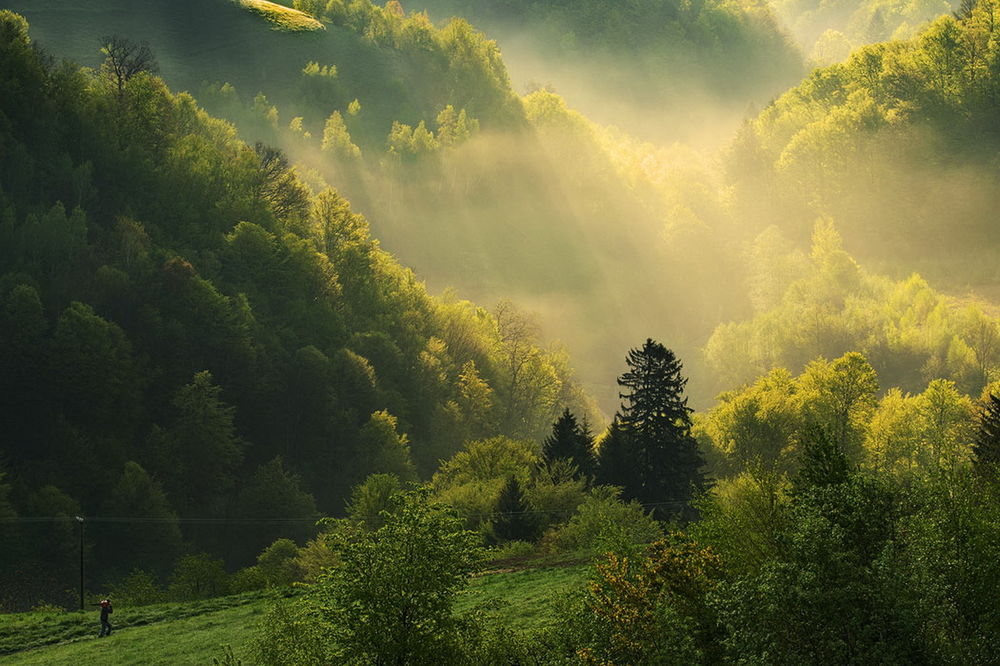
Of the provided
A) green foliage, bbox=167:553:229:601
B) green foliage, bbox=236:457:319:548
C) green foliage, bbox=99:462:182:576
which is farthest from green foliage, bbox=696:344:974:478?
green foliage, bbox=99:462:182:576

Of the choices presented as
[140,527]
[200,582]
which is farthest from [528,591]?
[140,527]

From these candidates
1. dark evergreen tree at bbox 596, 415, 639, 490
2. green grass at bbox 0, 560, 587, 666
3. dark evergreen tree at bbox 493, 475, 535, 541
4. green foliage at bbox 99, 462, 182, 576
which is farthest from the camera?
green foliage at bbox 99, 462, 182, 576

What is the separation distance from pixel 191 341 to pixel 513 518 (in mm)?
52033

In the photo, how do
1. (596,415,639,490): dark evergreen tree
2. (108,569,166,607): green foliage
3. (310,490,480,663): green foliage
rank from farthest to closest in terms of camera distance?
(596,415,639,490): dark evergreen tree < (108,569,166,607): green foliage < (310,490,480,663): green foliage

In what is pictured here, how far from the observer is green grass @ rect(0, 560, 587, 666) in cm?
5319

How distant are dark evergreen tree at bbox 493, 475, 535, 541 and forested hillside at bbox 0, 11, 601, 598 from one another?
3032cm

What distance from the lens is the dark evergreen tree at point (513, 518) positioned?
81.9m

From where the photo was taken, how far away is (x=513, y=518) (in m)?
82.0

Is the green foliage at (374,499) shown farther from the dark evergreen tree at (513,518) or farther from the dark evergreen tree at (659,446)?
the dark evergreen tree at (659,446)

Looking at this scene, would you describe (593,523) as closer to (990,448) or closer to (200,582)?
(990,448)

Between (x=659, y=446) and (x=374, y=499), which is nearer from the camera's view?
(x=374, y=499)

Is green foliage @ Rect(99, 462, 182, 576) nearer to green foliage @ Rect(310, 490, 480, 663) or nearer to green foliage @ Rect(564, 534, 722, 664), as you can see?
green foliage @ Rect(310, 490, 480, 663)

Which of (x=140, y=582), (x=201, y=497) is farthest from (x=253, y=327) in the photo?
(x=140, y=582)

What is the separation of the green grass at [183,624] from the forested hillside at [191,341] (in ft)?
93.6
